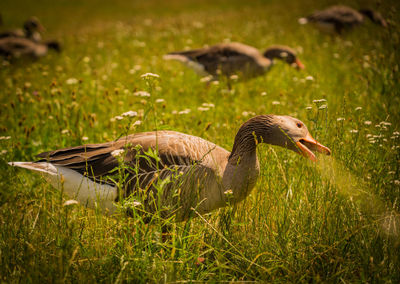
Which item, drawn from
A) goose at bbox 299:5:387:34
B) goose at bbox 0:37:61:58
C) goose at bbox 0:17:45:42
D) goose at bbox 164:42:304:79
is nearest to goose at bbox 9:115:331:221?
goose at bbox 164:42:304:79

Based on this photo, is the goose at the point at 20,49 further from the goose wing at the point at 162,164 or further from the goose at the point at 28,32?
the goose wing at the point at 162,164

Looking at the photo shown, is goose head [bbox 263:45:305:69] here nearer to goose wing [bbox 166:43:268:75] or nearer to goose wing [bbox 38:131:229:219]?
goose wing [bbox 166:43:268:75]

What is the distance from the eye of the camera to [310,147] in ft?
9.89

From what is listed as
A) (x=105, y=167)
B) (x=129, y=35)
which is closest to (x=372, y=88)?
(x=105, y=167)

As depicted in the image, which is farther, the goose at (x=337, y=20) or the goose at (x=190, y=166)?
the goose at (x=337, y=20)

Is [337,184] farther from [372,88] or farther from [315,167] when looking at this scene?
[372,88]

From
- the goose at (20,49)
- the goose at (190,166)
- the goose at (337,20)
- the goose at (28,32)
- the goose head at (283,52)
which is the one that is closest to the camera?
the goose at (190,166)

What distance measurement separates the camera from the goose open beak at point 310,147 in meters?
2.84

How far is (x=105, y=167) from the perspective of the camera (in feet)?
10.6

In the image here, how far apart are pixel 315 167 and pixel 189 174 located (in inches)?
41.9

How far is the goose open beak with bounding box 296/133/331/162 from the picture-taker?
9.32 feet

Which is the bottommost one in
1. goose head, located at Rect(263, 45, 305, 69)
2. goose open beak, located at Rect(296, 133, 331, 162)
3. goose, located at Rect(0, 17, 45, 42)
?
goose open beak, located at Rect(296, 133, 331, 162)

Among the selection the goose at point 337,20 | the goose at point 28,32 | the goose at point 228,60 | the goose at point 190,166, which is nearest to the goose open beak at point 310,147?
the goose at point 190,166

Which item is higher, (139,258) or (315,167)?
(315,167)
